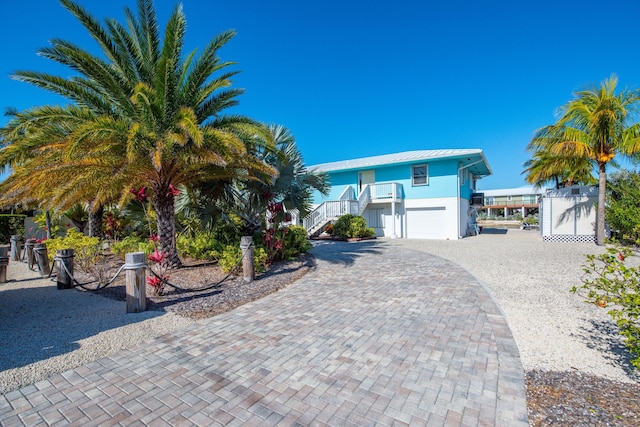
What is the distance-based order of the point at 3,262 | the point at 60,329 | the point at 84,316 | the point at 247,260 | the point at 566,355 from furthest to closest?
1. the point at 3,262
2. the point at 247,260
3. the point at 84,316
4. the point at 60,329
5. the point at 566,355

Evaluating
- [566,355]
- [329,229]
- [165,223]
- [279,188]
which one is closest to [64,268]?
[165,223]

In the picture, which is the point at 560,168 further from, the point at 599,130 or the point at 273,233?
the point at 273,233

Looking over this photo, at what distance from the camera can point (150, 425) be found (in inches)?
93.7

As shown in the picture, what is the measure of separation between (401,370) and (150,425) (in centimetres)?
239

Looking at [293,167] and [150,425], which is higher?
[293,167]

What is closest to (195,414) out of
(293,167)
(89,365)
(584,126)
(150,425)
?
(150,425)

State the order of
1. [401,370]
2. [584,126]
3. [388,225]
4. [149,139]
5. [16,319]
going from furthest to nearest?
[388,225]
[584,126]
[149,139]
[16,319]
[401,370]

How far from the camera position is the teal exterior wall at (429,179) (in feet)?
60.2

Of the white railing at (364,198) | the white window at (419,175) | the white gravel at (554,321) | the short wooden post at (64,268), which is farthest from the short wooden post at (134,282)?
the white window at (419,175)

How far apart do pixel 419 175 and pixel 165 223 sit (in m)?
16.1

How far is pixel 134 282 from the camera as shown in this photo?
16.2 ft

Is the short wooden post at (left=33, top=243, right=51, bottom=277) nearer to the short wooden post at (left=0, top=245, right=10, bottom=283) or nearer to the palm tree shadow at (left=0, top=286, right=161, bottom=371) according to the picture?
the short wooden post at (left=0, top=245, right=10, bottom=283)

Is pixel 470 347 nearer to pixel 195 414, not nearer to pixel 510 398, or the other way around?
pixel 510 398

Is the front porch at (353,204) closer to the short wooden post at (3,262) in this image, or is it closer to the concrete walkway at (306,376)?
the short wooden post at (3,262)
